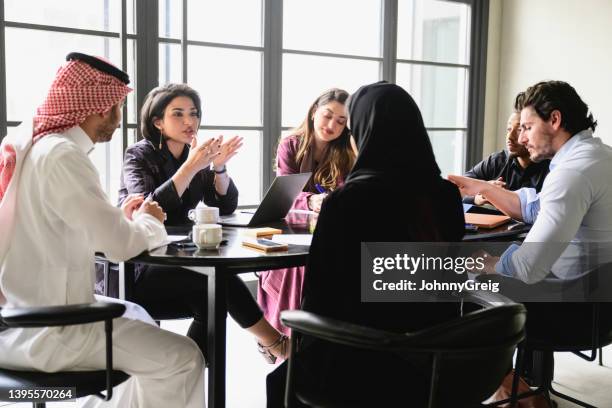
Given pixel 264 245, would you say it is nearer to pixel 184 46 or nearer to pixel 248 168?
pixel 184 46

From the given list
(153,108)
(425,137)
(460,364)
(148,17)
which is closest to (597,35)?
(148,17)

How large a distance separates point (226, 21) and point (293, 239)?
2527 millimetres

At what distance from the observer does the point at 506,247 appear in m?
2.23

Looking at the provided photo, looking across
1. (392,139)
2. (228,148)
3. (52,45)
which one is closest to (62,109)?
(392,139)

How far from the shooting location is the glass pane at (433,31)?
205 inches

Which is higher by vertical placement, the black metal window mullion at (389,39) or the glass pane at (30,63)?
the black metal window mullion at (389,39)

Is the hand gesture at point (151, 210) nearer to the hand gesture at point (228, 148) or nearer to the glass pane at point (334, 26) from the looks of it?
the hand gesture at point (228, 148)

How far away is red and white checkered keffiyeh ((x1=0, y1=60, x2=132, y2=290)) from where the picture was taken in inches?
65.2

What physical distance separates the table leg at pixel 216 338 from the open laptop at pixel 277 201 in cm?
57

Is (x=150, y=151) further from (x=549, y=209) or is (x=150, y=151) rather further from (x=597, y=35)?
(x=597, y=35)

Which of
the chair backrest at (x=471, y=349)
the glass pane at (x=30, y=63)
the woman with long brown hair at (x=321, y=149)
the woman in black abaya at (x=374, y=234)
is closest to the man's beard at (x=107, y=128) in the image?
the woman in black abaya at (x=374, y=234)

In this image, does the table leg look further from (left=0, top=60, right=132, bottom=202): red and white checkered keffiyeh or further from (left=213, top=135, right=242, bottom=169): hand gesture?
(left=213, top=135, right=242, bottom=169): hand gesture

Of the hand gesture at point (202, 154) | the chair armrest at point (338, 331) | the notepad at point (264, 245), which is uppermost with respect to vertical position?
the hand gesture at point (202, 154)

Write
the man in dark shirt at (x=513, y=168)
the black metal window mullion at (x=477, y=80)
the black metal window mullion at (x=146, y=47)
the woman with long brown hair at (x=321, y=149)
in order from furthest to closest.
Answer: the black metal window mullion at (x=477, y=80)
the black metal window mullion at (x=146, y=47)
the man in dark shirt at (x=513, y=168)
the woman with long brown hair at (x=321, y=149)
